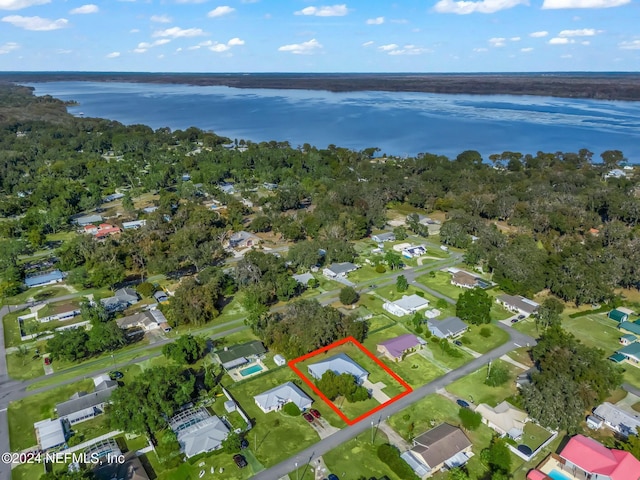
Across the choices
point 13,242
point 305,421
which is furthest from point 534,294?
point 13,242

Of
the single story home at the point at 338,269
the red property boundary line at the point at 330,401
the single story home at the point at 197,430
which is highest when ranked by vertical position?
the single story home at the point at 338,269

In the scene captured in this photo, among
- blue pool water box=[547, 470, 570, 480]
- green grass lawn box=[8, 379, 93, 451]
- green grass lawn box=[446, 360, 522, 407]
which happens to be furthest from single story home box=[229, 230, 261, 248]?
blue pool water box=[547, 470, 570, 480]

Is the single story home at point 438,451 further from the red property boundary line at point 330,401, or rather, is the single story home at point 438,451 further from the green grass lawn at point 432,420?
the red property boundary line at point 330,401

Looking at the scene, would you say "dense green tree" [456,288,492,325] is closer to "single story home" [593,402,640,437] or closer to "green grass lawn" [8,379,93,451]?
"single story home" [593,402,640,437]

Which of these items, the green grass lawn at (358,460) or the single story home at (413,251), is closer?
the green grass lawn at (358,460)

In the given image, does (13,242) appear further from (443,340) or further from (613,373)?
(613,373)

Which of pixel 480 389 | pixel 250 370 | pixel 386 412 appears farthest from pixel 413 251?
pixel 250 370

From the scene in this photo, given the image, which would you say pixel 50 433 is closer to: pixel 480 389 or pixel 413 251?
pixel 480 389

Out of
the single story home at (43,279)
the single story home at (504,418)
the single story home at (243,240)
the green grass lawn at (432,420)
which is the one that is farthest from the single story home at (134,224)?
the single story home at (504,418)

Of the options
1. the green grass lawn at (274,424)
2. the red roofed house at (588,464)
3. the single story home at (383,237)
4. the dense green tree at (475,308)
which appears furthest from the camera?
the single story home at (383,237)
